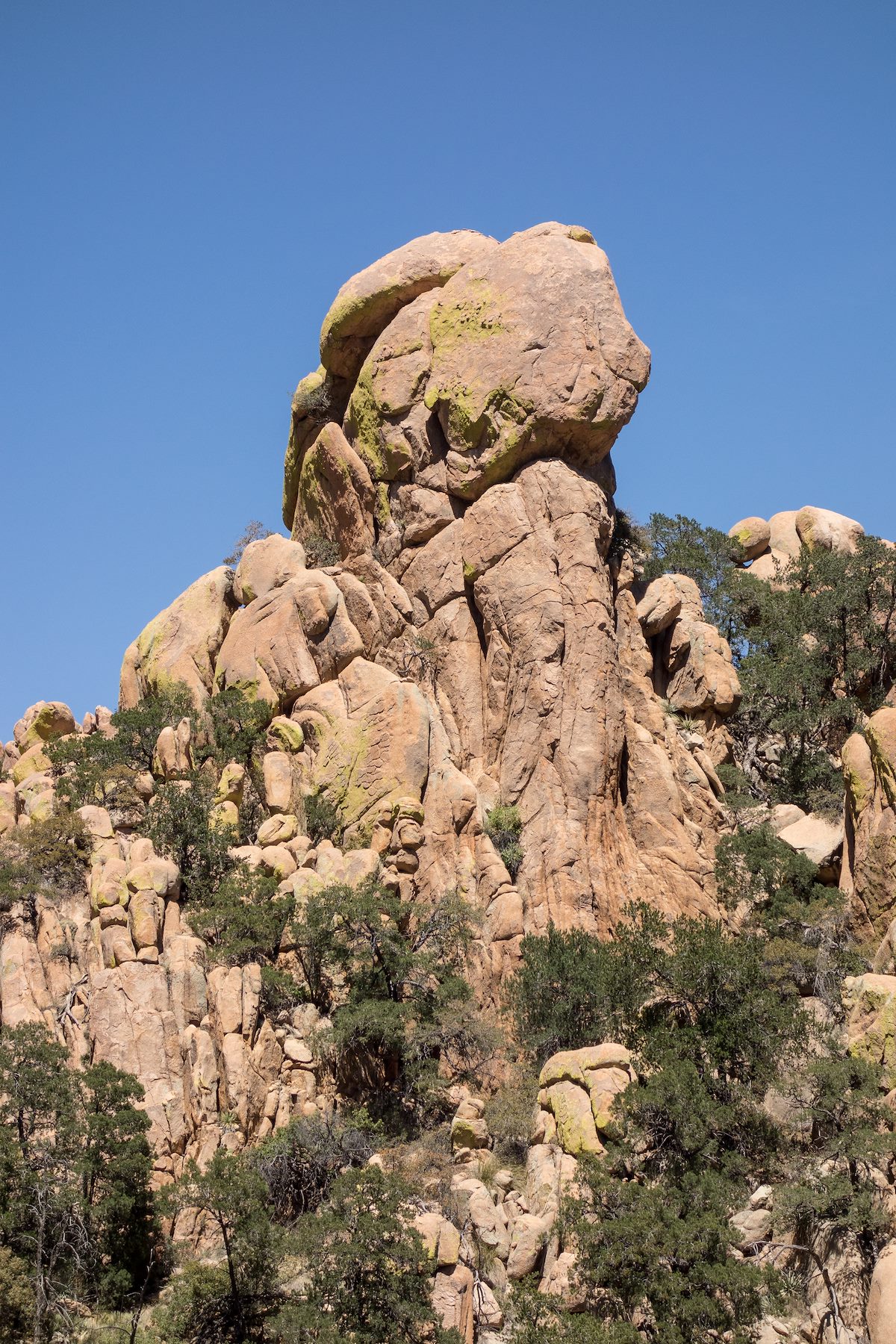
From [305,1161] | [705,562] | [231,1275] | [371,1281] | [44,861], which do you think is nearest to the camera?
[371,1281]

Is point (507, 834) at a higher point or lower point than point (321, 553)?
lower

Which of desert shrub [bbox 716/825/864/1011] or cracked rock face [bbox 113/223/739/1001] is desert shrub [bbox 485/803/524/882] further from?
desert shrub [bbox 716/825/864/1011]

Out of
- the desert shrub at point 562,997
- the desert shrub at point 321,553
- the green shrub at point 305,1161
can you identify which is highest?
the desert shrub at point 321,553

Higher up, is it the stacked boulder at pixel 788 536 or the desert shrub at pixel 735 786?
the stacked boulder at pixel 788 536

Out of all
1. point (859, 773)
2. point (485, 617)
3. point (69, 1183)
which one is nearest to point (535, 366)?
point (485, 617)

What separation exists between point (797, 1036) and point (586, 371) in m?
20.6

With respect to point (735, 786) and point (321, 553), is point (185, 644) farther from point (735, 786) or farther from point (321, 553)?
point (735, 786)

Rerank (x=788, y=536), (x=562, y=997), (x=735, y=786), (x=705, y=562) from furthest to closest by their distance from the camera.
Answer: (x=788, y=536) < (x=705, y=562) < (x=735, y=786) < (x=562, y=997)

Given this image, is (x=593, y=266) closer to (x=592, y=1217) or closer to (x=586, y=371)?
(x=586, y=371)

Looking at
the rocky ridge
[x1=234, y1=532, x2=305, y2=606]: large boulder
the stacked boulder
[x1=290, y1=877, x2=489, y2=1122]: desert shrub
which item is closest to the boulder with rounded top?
the stacked boulder

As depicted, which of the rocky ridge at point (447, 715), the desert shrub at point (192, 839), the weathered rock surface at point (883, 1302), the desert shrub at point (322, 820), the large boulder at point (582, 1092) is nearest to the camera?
the weathered rock surface at point (883, 1302)

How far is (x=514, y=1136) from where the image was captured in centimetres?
3388

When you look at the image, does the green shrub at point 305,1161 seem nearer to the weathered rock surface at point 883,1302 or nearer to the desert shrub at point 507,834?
the desert shrub at point 507,834

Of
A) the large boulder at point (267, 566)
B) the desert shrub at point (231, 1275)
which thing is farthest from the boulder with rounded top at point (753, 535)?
the desert shrub at point (231, 1275)
